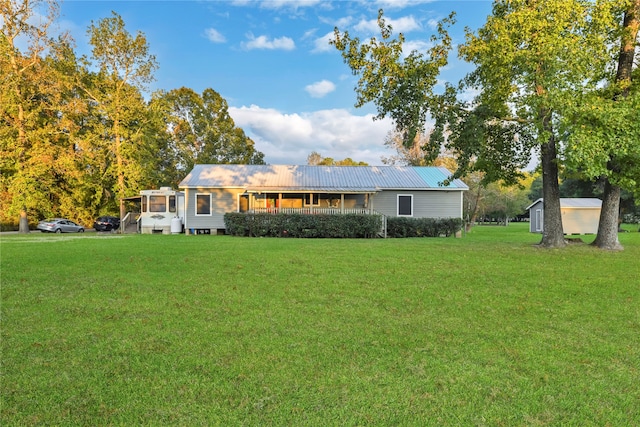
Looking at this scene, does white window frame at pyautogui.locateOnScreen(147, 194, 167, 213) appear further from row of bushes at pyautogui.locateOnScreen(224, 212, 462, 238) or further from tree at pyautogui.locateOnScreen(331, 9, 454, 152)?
tree at pyautogui.locateOnScreen(331, 9, 454, 152)

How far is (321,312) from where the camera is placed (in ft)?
17.1

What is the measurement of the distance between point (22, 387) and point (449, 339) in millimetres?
3923

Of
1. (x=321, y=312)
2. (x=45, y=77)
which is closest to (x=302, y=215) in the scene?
(x=321, y=312)

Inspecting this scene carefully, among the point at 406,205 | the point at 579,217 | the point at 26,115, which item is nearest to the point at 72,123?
the point at 26,115

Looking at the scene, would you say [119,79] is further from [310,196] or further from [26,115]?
[310,196]

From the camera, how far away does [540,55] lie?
10.5m

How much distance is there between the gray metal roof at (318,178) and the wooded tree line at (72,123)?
824 centimetres

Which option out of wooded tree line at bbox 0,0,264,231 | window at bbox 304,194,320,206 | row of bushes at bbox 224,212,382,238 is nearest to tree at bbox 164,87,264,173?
wooded tree line at bbox 0,0,264,231

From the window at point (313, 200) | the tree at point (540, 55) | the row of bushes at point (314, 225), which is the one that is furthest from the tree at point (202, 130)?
the tree at point (540, 55)

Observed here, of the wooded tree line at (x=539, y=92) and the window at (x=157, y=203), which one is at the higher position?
the wooded tree line at (x=539, y=92)

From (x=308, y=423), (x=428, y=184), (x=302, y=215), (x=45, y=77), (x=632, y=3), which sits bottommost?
(x=308, y=423)

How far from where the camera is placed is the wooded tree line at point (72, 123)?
25.5 metres

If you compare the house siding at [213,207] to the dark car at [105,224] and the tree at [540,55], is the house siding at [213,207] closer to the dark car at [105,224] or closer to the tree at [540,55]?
the dark car at [105,224]

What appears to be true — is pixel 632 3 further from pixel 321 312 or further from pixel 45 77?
pixel 45 77
